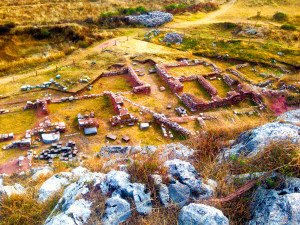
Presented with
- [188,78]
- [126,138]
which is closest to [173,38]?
[188,78]

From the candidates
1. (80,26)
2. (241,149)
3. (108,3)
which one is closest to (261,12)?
(108,3)

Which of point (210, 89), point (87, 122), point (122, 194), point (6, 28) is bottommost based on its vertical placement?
point (210, 89)

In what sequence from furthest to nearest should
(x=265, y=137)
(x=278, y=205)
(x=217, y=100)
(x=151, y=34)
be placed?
(x=151, y=34), (x=217, y=100), (x=265, y=137), (x=278, y=205)

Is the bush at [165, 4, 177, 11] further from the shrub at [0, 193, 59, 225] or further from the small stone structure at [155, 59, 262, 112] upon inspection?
the shrub at [0, 193, 59, 225]

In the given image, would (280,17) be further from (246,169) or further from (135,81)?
(246,169)

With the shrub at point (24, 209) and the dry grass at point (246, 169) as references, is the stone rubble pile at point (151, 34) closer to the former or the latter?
the dry grass at point (246, 169)

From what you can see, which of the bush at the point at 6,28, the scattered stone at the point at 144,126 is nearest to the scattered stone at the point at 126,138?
the scattered stone at the point at 144,126

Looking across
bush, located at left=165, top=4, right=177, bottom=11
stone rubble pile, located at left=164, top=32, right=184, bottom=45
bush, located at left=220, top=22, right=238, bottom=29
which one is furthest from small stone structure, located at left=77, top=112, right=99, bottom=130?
bush, located at left=165, top=4, right=177, bottom=11
